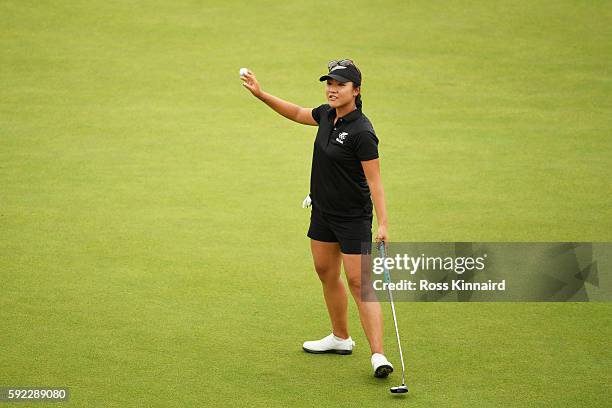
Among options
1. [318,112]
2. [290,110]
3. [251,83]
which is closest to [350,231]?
[318,112]

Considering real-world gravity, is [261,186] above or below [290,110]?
below

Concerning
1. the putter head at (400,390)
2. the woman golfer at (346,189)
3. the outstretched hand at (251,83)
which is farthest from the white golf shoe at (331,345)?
the outstretched hand at (251,83)

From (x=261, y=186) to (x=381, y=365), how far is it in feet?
14.1

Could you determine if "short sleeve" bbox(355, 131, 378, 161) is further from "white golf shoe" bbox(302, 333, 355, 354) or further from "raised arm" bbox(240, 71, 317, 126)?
"white golf shoe" bbox(302, 333, 355, 354)

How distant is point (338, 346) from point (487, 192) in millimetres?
3833

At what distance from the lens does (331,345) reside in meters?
6.61

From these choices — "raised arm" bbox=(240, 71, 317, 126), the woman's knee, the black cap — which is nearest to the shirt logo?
the black cap

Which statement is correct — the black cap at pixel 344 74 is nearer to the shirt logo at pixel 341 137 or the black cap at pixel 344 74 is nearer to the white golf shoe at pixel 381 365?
the shirt logo at pixel 341 137

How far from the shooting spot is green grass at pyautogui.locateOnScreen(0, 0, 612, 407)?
634 centimetres

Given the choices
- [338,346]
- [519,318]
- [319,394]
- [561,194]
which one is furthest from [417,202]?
[319,394]

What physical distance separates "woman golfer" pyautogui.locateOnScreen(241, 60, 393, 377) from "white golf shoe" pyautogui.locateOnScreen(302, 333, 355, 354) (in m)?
0.38

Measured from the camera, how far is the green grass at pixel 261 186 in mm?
6344

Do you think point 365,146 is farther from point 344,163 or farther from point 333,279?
point 333,279

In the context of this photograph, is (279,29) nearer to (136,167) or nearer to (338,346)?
(136,167)
